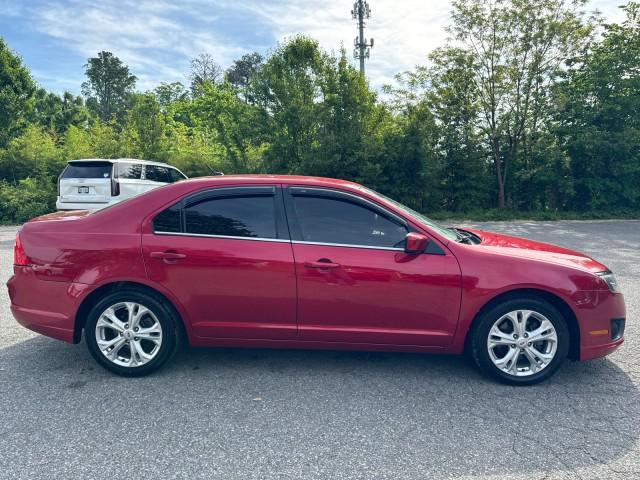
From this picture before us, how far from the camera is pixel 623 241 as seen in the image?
10891mm

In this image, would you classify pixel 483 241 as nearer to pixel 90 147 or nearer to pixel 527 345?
pixel 527 345

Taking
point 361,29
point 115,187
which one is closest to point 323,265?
point 115,187

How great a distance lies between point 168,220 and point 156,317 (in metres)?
0.77

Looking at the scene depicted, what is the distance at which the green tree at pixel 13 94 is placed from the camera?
17.7 meters

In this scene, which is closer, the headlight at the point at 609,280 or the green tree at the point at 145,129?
the headlight at the point at 609,280

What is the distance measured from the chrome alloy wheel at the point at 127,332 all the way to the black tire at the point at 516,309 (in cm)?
251

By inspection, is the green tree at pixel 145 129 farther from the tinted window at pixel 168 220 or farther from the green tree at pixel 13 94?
the tinted window at pixel 168 220

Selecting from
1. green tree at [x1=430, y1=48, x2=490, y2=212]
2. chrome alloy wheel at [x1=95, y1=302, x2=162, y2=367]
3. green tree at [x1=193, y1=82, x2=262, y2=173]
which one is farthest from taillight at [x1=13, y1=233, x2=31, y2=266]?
green tree at [x1=430, y1=48, x2=490, y2=212]

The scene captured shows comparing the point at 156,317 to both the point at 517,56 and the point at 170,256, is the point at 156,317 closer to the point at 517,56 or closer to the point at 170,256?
the point at 170,256

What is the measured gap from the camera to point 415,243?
3.38 meters

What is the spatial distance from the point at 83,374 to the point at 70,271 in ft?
2.75

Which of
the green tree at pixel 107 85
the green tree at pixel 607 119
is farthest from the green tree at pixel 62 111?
the green tree at pixel 607 119

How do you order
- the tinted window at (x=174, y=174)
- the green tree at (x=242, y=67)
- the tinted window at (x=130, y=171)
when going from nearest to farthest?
the tinted window at (x=130, y=171) → the tinted window at (x=174, y=174) → the green tree at (x=242, y=67)

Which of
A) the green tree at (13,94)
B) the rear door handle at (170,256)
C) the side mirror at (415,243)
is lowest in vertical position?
the rear door handle at (170,256)
